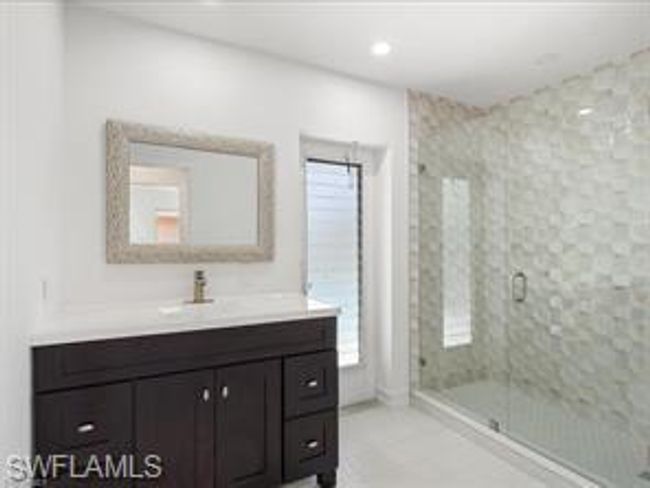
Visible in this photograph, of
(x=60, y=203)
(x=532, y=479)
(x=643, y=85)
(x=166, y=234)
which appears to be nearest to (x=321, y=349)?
(x=166, y=234)

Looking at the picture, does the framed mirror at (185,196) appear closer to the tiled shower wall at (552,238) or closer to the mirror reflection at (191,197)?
the mirror reflection at (191,197)

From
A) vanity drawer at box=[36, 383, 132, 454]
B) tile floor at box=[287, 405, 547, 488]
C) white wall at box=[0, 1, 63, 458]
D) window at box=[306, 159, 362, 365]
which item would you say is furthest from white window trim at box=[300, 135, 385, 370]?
white wall at box=[0, 1, 63, 458]

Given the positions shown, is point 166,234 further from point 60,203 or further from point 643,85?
point 643,85

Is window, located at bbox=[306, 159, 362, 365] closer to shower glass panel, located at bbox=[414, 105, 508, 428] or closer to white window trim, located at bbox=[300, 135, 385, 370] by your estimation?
white window trim, located at bbox=[300, 135, 385, 370]

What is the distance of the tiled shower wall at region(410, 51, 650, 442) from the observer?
8.24 ft

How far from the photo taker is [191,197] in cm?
245

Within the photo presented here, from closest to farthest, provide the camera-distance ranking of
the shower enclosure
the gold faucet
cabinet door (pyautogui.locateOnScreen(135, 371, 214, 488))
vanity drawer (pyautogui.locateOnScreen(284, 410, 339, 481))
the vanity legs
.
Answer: cabinet door (pyautogui.locateOnScreen(135, 371, 214, 488)) < vanity drawer (pyautogui.locateOnScreen(284, 410, 339, 481)) < the vanity legs < the gold faucet < the shower enclosure

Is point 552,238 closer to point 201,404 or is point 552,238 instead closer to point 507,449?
point 507,449

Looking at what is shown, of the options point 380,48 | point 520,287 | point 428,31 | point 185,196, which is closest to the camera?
point 428,31

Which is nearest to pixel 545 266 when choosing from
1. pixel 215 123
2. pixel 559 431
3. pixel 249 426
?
pixel 559 431

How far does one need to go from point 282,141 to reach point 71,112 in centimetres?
121

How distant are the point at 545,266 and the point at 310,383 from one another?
6.94 feet

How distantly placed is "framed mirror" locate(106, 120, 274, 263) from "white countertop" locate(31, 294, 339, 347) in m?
0.32

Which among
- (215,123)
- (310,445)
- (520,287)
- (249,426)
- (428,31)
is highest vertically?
(428,31)
